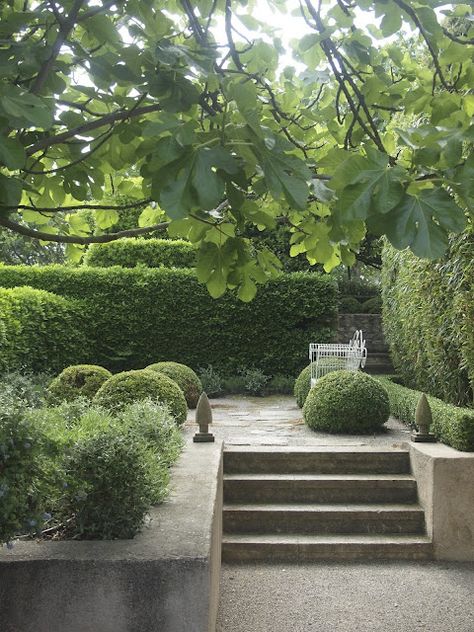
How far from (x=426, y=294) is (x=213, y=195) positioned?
680cm

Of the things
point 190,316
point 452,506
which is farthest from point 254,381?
point 452,506

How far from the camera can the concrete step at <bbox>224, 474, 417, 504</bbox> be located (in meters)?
6.50

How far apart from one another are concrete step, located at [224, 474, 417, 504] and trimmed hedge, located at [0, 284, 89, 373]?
4562 mm

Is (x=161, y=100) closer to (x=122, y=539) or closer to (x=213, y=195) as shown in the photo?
(x=213, y=195)

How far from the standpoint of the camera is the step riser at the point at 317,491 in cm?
649

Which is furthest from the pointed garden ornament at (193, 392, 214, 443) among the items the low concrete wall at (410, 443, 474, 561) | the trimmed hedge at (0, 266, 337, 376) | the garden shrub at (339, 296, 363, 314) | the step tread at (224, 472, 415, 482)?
the garden shrub at (339, 296, 363, 314)

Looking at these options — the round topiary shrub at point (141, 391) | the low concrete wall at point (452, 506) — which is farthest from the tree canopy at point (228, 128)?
the round topiary shrub at point (141, 391)

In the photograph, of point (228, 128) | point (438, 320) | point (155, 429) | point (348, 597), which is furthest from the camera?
point (438, 320)

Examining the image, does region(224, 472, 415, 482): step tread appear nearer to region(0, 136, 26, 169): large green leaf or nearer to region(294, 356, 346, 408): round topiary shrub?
region(294, 356, 346, 408): round topiary shrub

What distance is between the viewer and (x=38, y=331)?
1145 centimetres

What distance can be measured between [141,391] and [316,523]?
235 cm

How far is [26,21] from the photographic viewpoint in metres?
2.06

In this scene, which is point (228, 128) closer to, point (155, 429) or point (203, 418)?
point (155, 429)

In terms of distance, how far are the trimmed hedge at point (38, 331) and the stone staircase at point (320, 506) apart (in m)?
4.57
